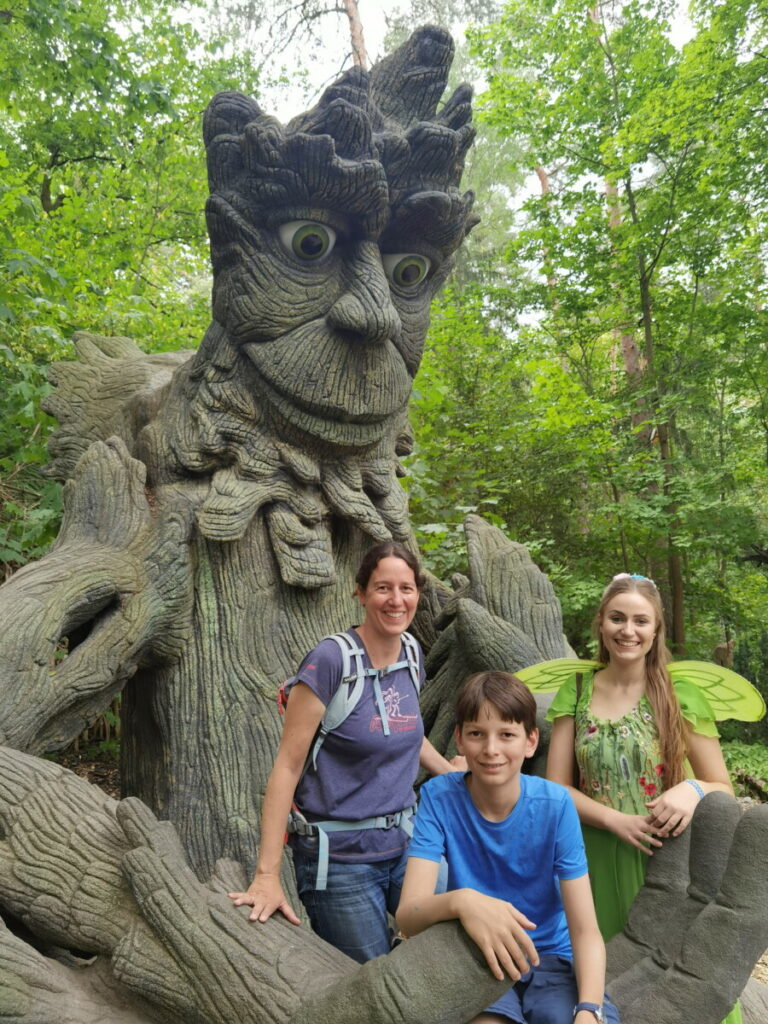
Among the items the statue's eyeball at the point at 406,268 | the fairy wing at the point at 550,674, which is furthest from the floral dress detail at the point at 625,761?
the statue's eyeball at the point at 406,268

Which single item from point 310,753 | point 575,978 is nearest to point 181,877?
point 310,753

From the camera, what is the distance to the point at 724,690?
1.91m

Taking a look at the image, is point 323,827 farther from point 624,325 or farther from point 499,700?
point 624,325

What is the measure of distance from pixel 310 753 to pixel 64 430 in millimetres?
2178

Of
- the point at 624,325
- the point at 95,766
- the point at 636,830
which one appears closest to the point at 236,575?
the point at 636,830

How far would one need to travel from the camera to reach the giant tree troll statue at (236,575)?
1663mm

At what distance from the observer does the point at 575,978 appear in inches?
55.0

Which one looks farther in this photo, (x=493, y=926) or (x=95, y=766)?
(x=95, y=766)

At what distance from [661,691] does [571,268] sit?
20.7 ft

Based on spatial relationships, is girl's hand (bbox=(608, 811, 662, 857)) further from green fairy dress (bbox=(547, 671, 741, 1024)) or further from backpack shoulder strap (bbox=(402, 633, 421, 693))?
backpack shoulder strap (bbox=(402, 633, 421, 693))

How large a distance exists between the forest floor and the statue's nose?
13.7ft

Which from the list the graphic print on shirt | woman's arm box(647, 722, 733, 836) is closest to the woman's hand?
the graphic print on shirt

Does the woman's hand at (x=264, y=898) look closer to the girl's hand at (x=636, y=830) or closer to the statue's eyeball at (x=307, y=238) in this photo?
the girl's hand at (x=636, y=830)

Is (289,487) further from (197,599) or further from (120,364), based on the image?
(120,364)
